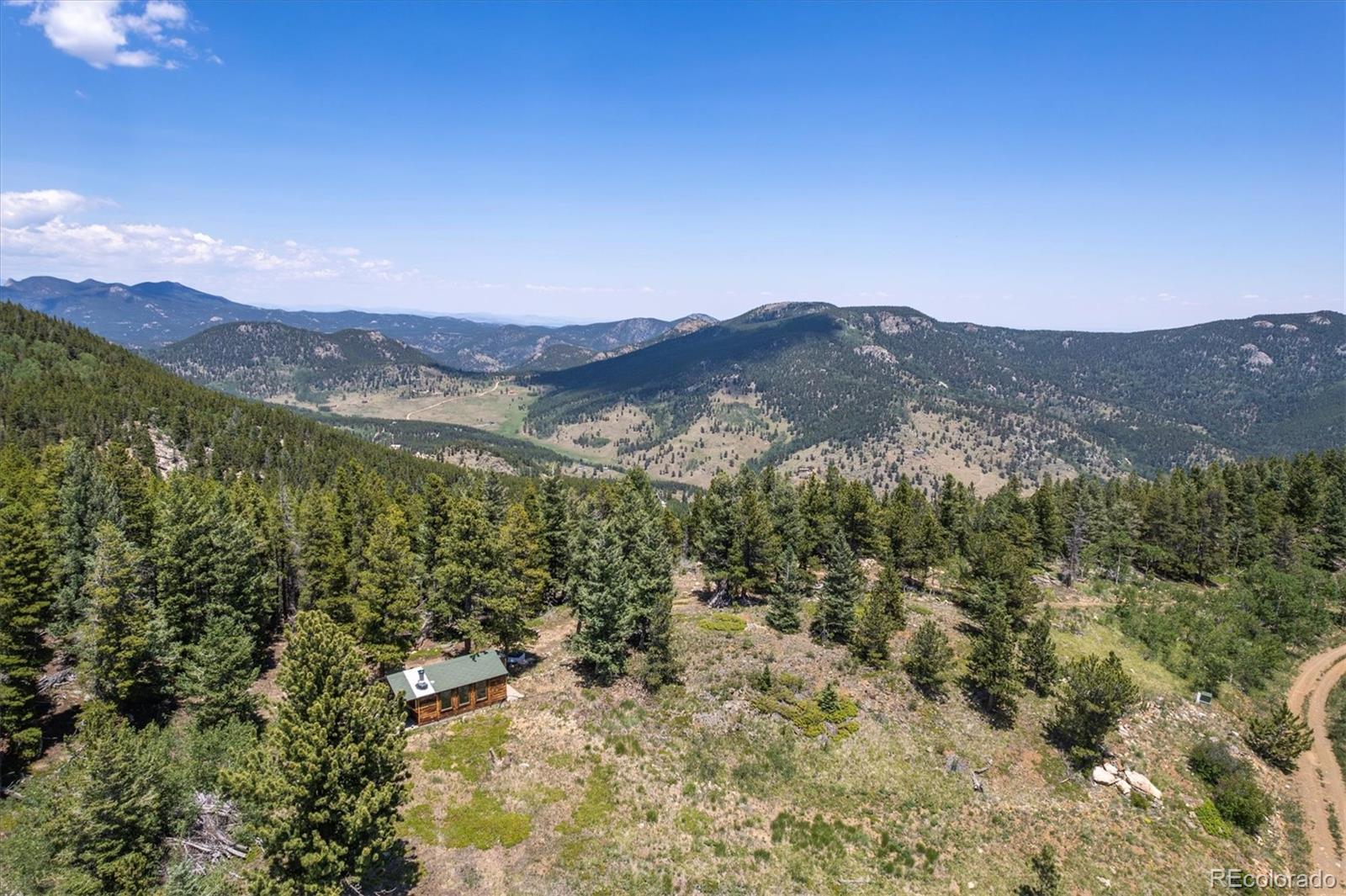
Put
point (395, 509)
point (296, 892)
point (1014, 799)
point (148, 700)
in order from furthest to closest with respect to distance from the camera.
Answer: point (395, 509)
point (148, 700)
point (1014, 799)
point (296, 892)

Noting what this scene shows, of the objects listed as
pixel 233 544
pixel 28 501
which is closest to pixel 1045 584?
pixel 233 544

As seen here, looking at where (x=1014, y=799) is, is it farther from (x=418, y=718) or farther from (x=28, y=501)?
(x=28, y=501)

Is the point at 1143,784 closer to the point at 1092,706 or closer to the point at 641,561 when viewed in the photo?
the point at 1092,706

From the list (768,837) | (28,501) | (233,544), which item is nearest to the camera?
(768,837)

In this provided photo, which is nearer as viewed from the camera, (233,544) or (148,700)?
(148,700)

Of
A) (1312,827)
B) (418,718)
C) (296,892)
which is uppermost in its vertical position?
(296,892)

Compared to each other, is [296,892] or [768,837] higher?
[296,892]

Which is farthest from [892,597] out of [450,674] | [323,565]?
[323,565]
